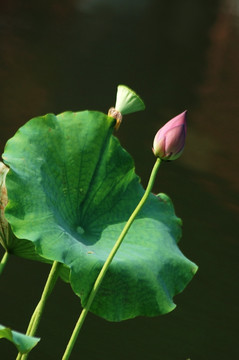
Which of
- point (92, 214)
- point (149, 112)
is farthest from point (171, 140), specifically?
point (149, 112)

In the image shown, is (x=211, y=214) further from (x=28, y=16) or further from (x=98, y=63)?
(x=28, y=16)

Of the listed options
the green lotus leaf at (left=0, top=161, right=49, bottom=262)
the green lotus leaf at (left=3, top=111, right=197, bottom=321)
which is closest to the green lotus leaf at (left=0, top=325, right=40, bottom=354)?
the green lotus leaf at (left=3, top=111, right=197, bottom=321)

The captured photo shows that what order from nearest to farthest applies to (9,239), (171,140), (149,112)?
(171,140) < (9,239) < (149,112)

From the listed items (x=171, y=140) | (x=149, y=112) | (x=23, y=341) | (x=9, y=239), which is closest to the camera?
(x=23, y=341)

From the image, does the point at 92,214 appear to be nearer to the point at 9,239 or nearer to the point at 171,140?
the point at 9,239

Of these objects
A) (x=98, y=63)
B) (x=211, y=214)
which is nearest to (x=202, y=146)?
(x=211, y=214)

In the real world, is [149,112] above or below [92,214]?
below
